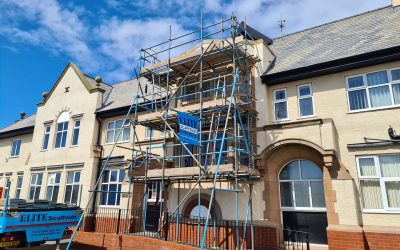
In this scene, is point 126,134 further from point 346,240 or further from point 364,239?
point 364,239

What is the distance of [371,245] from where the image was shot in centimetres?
981

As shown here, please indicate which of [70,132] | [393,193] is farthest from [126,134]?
[393,193]

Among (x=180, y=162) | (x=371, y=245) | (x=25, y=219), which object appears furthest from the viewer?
(x=180, y=162)

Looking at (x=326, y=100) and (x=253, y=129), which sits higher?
(x=326, y=100)

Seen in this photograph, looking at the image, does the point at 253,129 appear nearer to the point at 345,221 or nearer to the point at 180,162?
the point at 180,162

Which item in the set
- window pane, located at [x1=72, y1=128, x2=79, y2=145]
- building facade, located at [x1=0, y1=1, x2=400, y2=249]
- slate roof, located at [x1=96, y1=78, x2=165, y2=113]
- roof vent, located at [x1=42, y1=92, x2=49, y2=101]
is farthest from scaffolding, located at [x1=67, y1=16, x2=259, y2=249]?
roof vent, located at [x1=42, y1=92, x2=49, y2=101]

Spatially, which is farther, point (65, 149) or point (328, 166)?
point (65, 149)

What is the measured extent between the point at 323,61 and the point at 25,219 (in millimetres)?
13056

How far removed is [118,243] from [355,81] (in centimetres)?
1158

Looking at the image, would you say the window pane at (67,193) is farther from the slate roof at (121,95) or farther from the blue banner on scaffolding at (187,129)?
the blue banner on scaffolding at (187,129)

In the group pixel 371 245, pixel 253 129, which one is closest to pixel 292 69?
pixel 253 129

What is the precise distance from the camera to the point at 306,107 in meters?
12.6

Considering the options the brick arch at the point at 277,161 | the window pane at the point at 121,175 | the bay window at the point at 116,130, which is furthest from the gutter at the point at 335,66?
the window pane at the point at 121,175

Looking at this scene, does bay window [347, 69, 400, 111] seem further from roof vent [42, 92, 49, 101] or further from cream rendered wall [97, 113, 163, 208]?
roof vent [42, 92, 49, 101]
